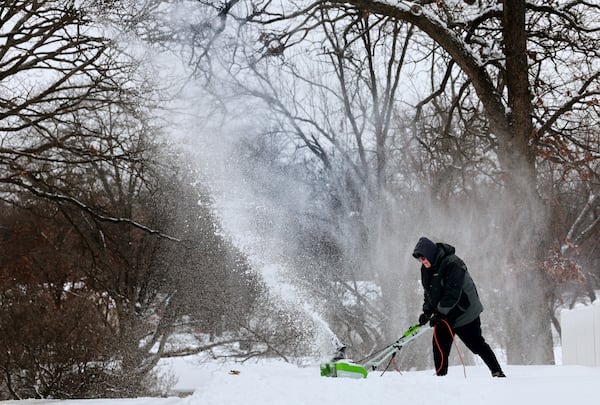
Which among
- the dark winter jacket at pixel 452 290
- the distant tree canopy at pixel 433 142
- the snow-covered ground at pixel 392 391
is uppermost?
the distant tree canopy at pixel 433 142

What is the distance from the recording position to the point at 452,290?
656 cm

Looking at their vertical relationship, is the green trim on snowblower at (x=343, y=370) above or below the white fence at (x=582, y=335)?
below

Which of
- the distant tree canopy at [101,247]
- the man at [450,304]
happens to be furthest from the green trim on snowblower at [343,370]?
the distant tree canopy at [101,247]

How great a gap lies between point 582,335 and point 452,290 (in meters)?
2.97

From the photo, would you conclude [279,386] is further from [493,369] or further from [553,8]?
[553,8]

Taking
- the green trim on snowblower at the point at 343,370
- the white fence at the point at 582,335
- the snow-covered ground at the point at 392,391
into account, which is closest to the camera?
the snow-covered ground at the point at 392,391

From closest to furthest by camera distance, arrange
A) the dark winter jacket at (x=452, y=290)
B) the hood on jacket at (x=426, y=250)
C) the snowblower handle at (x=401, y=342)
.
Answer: the dark winter jacket at (x=452, y=290) < the hood on jacket at (x=426, y=250) < the snowblower handle at (x=401, y=342)

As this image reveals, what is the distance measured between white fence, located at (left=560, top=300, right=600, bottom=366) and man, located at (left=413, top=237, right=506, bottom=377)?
1.92m

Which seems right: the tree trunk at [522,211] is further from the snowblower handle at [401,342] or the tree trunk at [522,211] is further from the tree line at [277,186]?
the snowblower handle at [401,342]

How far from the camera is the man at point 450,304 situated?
658 cm

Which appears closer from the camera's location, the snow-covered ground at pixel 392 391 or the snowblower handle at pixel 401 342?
the snow-covered ground at pixel 392 391

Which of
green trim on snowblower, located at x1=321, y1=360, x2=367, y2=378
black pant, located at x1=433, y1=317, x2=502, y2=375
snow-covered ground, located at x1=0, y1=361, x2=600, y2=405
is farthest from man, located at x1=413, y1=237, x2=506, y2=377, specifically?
snow-covered ground, located at x1=0, y1=361, x2=600, y2=405

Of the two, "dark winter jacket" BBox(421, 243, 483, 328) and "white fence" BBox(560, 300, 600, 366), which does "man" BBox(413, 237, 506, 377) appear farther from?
"white fence" BBox(560, 300, 600, 366)

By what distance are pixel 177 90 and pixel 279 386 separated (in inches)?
440
